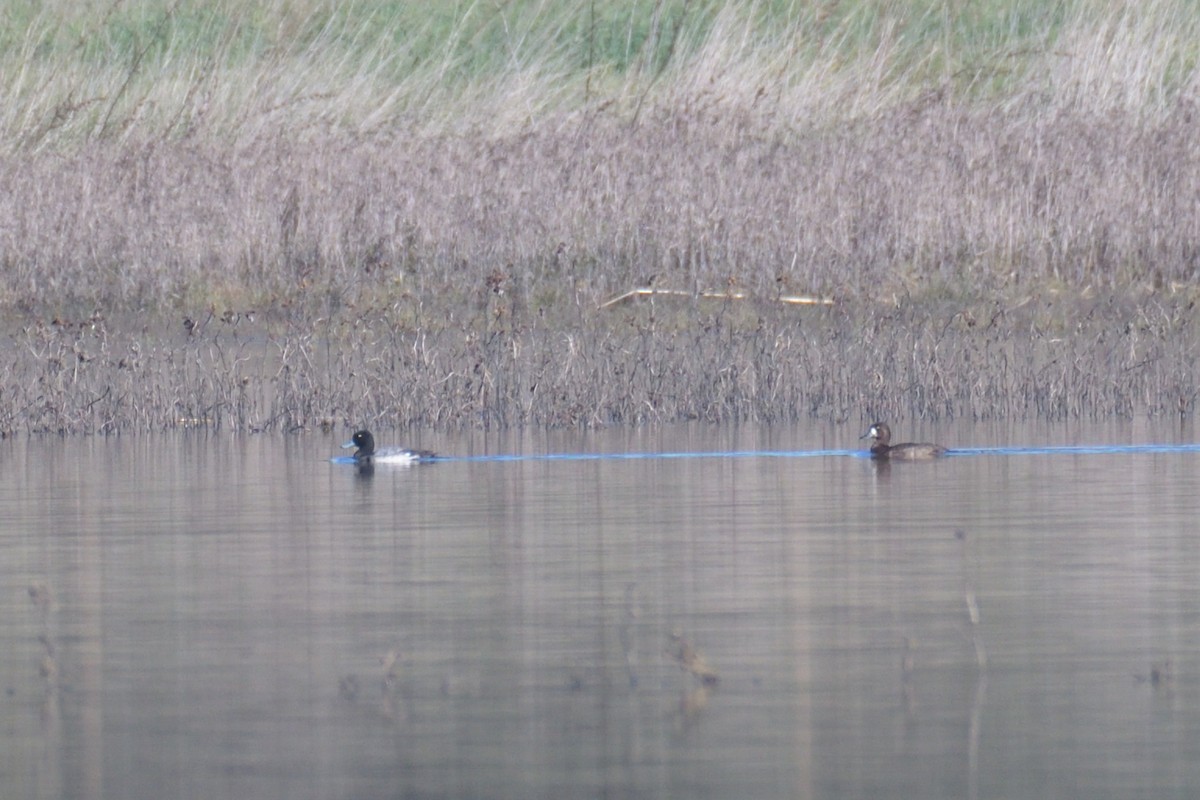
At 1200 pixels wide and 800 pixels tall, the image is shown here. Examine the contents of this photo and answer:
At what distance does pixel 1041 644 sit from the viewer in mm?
6535

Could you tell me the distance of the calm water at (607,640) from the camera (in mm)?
5277

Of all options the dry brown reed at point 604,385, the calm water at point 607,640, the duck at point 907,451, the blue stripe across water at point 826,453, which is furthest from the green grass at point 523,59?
the calm water at point 607,640

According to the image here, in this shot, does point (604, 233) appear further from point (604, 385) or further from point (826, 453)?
point (826, 453)

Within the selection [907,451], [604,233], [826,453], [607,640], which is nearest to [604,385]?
[826,453]

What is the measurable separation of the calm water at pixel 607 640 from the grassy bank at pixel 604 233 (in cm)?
392

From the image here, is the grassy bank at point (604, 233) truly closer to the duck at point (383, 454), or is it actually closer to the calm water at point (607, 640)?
the duck at point (383, 454)

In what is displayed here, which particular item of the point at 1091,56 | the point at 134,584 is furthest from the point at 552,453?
the point at 1091,56

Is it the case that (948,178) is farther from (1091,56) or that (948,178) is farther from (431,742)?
(431,742)

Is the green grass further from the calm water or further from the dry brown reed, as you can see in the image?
the calm water

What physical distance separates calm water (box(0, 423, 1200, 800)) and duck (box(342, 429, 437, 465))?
1.30 metres

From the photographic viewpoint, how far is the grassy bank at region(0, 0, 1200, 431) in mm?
15242

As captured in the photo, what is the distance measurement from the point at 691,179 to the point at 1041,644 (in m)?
13.7

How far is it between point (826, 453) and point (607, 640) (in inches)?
249

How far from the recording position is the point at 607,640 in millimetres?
6703
